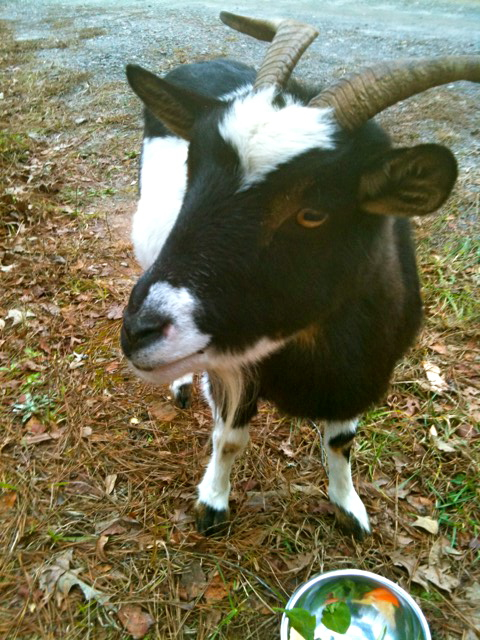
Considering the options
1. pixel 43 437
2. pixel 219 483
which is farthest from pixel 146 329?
pixel 43 437

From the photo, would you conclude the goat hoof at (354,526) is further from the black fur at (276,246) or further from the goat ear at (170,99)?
the goat ear at (170,99)

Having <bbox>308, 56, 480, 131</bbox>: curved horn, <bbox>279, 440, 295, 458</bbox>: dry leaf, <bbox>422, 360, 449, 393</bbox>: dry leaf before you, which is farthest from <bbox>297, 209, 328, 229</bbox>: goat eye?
<bbox>422, 360, 449, 393</bbox>: dry leaf

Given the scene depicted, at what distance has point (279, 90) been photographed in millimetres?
1990

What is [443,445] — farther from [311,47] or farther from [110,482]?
[311,47]

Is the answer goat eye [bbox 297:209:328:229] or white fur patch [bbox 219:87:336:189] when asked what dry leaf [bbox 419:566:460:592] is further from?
white fur patch [bbox 219:87:336:189]

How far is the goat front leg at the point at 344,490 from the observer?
2604 mm

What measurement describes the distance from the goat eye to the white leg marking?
1146 mm

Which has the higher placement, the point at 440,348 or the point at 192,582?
the point at 440,348

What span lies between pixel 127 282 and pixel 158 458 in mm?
1620

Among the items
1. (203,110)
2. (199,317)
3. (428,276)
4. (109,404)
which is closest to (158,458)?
(109,404)

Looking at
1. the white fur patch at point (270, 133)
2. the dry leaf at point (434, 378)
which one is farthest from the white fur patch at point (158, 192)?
the dry leaf at point (434, 378)

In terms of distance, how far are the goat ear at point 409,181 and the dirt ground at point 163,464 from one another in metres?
1.61

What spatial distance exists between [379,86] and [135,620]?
218 centimetres

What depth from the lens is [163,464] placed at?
2961mm
